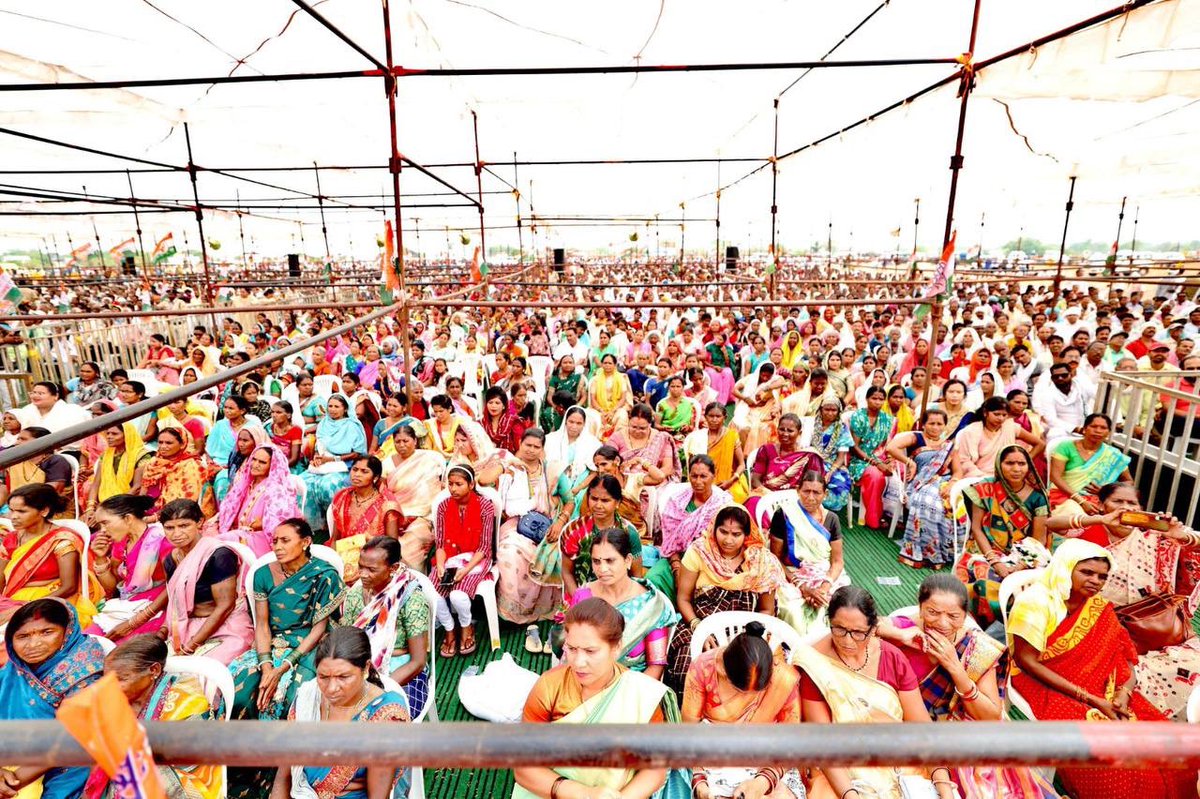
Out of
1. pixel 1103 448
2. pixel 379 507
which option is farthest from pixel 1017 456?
pixel 379 507

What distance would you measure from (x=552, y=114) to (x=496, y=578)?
19.1ft

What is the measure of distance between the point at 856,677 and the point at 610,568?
124 centimetres

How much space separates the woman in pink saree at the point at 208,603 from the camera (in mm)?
3252

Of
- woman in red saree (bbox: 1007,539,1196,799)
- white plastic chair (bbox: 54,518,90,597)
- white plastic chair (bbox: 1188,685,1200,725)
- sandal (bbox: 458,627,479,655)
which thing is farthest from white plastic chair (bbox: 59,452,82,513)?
white plastic chair (bbox: 1188,685,1200,725)

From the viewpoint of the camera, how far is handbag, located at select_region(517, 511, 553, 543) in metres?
4.32

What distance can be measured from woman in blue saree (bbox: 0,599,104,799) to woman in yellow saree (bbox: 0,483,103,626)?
1.01m

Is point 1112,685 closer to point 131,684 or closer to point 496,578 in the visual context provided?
point 496,578

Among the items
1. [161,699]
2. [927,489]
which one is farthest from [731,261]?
[161,699]

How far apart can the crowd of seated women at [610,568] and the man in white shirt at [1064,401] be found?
5 cm

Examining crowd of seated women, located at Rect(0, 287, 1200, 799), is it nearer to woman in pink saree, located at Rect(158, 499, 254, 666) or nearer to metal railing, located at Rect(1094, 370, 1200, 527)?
woman in pink saree, located at Rect(158, 499, 254, 666)

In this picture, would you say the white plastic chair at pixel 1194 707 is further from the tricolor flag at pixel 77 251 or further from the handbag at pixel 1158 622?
the tricolor flag at pixel 77 251

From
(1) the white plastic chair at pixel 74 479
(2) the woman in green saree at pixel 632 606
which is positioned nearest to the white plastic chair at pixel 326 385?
(1) the white plastic chair at pixel 74 479

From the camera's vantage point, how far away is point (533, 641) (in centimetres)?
398

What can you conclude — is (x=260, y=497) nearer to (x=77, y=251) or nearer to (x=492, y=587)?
(x=492, y=587)
